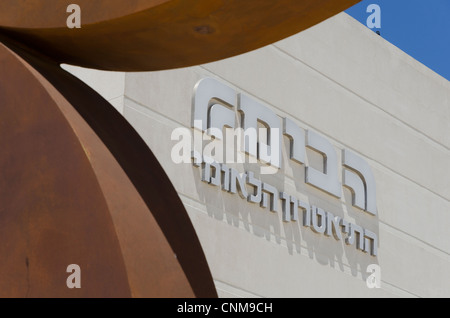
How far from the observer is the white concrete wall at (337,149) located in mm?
9906

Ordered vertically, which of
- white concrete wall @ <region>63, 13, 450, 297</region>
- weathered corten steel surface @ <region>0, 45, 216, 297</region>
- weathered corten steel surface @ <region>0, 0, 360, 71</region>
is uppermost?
white concrete wall @ <region>63, 13, 450, 297</region>

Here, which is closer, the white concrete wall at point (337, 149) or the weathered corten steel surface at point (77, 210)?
the weathered corten steel surface at point (77, 210)

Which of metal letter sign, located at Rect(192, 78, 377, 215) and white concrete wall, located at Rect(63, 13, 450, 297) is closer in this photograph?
white concrete wall, located at Rect(63, 13, 450, 297)

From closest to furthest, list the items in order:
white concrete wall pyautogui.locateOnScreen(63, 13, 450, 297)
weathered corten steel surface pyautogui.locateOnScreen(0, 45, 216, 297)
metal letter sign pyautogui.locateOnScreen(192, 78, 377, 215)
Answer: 1. weathered corten steel surface pyautogui.locateOnScreen(0, 45, 216, 297)
2. white concrete wall pyautogui.locateOnScreen(63, 13, 450, 297)
3. metal letter sign pyautogui.locateOnScreen(192, 78, 377, 215)

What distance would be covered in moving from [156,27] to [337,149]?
9.28 metres

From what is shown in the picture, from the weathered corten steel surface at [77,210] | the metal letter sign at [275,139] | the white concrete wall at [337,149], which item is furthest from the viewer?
the metal letter sign at [275,139]

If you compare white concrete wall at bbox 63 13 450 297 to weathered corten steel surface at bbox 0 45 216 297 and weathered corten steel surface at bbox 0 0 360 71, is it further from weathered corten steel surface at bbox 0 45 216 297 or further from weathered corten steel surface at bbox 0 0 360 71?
weathered corten steel surface at bbox 0 45 216 297

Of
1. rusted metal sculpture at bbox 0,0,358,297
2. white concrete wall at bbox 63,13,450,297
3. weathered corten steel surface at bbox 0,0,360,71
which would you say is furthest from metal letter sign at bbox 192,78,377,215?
rusted metal sculpture at bbox 0,0,358,297

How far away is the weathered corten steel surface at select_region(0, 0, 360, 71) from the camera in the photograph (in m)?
3.13

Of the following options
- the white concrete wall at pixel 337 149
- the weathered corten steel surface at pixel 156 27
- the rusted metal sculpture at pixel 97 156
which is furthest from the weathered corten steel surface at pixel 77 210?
the white concrete wall at pixel 337 149

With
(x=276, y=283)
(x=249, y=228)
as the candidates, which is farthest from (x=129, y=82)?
(x=276, y=283)

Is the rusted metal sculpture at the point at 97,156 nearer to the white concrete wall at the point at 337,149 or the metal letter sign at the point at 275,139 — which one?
the white concrete wall at the point at 337,149
